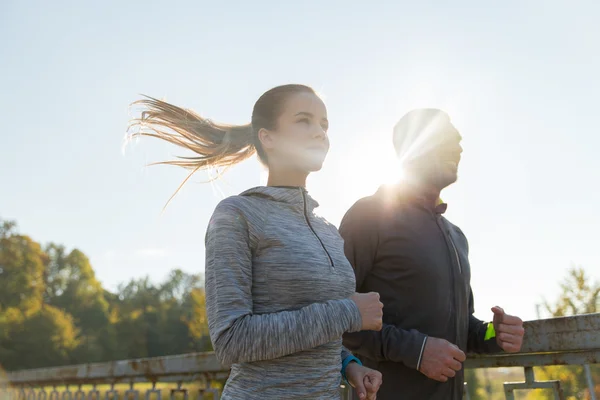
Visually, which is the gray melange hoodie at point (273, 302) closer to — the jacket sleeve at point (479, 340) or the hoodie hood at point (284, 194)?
the hoodie hood at point (284, 194)

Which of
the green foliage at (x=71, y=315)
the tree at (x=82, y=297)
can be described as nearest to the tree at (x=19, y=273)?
the green foliage at (x=71, y=315)

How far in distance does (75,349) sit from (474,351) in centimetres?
4288

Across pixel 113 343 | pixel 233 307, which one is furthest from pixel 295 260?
pixel 113 343

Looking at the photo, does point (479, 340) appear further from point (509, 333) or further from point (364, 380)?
point (364, 380)

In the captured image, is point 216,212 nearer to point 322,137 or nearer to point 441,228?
point 322,137

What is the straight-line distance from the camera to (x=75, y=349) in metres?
40.0

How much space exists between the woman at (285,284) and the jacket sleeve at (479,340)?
0.84m

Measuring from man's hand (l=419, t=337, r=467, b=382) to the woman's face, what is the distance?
0.86 m

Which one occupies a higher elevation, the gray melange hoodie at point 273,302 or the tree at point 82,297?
the tree at point 82,297

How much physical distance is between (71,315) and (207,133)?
47.9 m

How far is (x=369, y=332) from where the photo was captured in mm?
2227

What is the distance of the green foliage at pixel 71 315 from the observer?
36000mm

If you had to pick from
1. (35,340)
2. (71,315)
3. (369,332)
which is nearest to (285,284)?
(369,332)

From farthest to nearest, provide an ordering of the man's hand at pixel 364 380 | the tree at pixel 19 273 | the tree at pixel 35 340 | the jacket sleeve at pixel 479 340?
the tree at pixel 19 273 → the tree at pixel 35 340 → the jacket sleeve at pixel 479 340 → the man's hand at pixel 364 380
